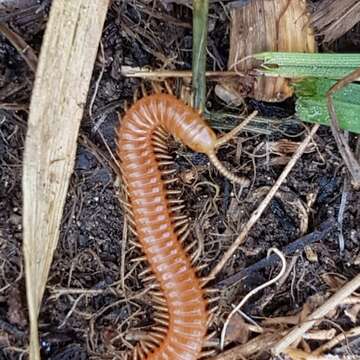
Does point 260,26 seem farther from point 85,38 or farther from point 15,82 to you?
point 15,82

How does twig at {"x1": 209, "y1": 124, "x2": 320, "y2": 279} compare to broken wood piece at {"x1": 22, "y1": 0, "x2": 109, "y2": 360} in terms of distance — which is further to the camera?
twig at {"x1": 209, "y1": 124, "x2": 320, "y2": 279}

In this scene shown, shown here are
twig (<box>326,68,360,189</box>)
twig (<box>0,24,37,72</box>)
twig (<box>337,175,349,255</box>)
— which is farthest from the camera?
twig (<box>337,175,349,255</box>)

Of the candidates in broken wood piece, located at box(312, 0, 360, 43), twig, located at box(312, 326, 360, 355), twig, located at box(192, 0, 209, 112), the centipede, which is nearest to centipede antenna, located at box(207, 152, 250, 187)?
the centipede

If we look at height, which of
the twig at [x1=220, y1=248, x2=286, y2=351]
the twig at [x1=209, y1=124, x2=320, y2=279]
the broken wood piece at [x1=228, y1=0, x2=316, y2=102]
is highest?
the broken wood piece at [x1=228, y1=0, x2=316, y2=102]

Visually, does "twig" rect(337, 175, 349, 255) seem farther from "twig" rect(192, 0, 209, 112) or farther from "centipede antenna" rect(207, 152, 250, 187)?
"twig" rect(192, 0, 209, 112)

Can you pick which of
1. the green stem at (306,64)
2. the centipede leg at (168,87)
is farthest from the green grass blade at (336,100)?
the centipede leg at (168,87)
